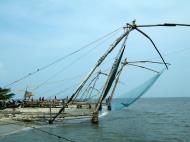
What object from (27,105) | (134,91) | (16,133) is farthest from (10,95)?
(16,133)

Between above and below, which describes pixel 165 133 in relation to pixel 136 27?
below

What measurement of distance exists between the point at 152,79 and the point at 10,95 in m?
23.4

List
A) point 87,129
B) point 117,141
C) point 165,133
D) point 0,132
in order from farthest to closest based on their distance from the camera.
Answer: point 165,133 → point 87,129 → point 117,141 → point 0,132

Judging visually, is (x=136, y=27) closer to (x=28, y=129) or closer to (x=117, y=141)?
(x=117, y=141)

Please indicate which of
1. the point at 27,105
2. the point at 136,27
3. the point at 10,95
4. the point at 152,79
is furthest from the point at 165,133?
the point at 10,95

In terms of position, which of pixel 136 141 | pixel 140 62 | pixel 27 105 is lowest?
pixel 136 141

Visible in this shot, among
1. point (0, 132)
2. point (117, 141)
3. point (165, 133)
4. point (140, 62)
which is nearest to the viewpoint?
point (0, 132)

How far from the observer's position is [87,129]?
94.2ft

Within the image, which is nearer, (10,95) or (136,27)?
(136,27)

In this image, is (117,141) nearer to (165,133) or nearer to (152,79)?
(165,133)

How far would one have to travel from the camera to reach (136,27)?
26.6 meters

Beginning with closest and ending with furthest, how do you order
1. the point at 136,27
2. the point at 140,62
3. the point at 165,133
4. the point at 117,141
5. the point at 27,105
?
the point at 117,141, the point at 136,27, the point at 165,133, the point at 140,62, the point at 27,105

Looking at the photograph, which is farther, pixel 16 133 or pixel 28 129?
pixel 28 129

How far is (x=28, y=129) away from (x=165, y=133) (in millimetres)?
10827
